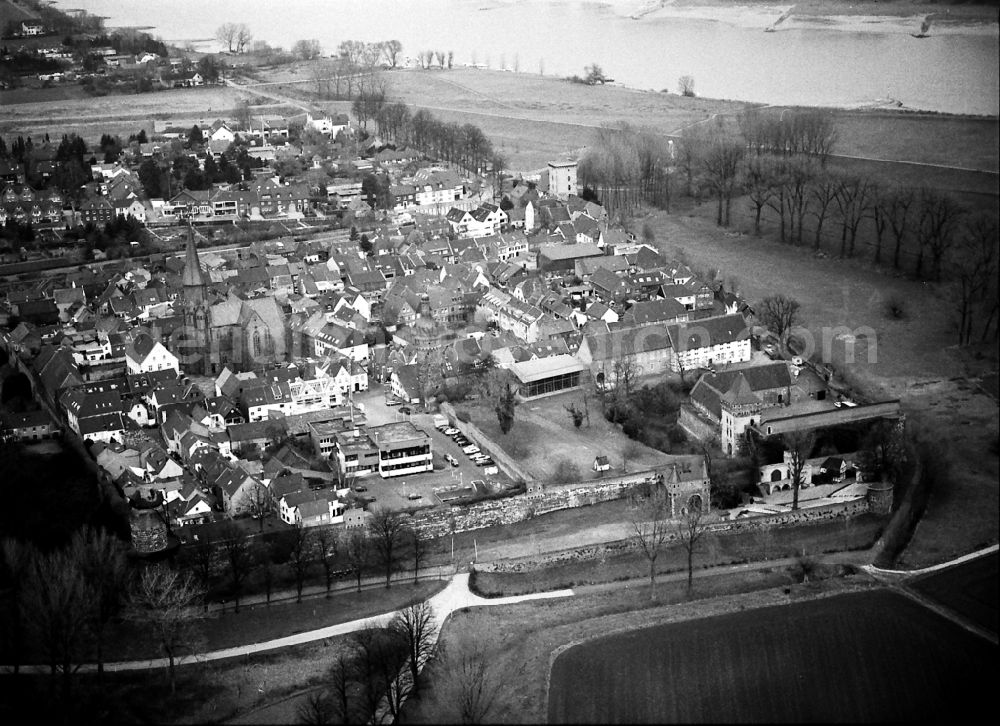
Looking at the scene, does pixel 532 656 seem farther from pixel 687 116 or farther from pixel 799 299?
pixel 687 116

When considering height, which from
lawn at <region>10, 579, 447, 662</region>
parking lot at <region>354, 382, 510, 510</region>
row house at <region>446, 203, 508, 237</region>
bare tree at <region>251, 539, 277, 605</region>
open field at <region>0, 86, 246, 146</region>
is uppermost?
open field at <region>0, 86, 246, 146</region>

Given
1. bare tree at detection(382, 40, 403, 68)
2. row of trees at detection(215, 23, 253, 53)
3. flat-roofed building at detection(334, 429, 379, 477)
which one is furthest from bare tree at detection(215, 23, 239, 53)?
flat-roofed building at detection(334, 429, 379, 477)

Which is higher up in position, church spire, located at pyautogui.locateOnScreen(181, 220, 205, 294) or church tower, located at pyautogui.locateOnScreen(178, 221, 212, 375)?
church spire, located at pyautogui.locateOnScreen(181, 220, 205, 294)

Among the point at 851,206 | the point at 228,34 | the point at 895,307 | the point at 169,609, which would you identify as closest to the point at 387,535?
the point at 169,609

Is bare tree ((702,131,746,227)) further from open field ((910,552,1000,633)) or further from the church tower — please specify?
open field ((910,552,1000,633))

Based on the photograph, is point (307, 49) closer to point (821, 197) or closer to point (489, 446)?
point (821, 197)

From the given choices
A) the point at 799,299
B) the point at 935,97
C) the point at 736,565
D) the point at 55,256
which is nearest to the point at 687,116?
the point at 935,97

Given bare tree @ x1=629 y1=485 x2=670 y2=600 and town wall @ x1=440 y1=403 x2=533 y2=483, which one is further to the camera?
town wall @ x1=440 y1=403 x2=533 y2=483
